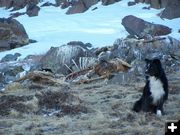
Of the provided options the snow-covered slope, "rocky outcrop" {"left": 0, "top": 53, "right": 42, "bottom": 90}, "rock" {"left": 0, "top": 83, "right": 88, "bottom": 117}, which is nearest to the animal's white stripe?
"rock" {"left": 0, "top": 83, "right": 88, "bottom": 117}

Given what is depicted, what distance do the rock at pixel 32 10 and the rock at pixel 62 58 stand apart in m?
17.2

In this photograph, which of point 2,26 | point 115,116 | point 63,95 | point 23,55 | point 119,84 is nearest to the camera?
point 115,116

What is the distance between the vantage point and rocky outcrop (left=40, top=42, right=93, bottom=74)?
17969 millimetres

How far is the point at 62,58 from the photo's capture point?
18.5 m

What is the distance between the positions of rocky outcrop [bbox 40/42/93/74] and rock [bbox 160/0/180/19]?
33.0ft

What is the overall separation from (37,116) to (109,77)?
5726mm

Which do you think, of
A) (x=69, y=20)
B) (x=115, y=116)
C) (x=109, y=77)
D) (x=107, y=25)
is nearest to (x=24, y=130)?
(x=115, y=116)

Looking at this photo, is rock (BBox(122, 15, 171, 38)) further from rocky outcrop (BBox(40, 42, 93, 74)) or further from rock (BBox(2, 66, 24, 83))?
rock (BBox(2, 66, 24, 83))

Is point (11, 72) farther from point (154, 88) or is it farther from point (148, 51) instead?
point (154, 88)

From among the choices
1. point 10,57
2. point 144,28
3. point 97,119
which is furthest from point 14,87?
point 144,28

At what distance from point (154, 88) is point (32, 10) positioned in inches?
1135

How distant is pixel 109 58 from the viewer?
17.4 meters

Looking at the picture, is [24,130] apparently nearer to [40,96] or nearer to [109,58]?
[40,96]

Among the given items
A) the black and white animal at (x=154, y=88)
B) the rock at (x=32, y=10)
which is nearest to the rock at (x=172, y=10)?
the rock at (x=32, y=10)
